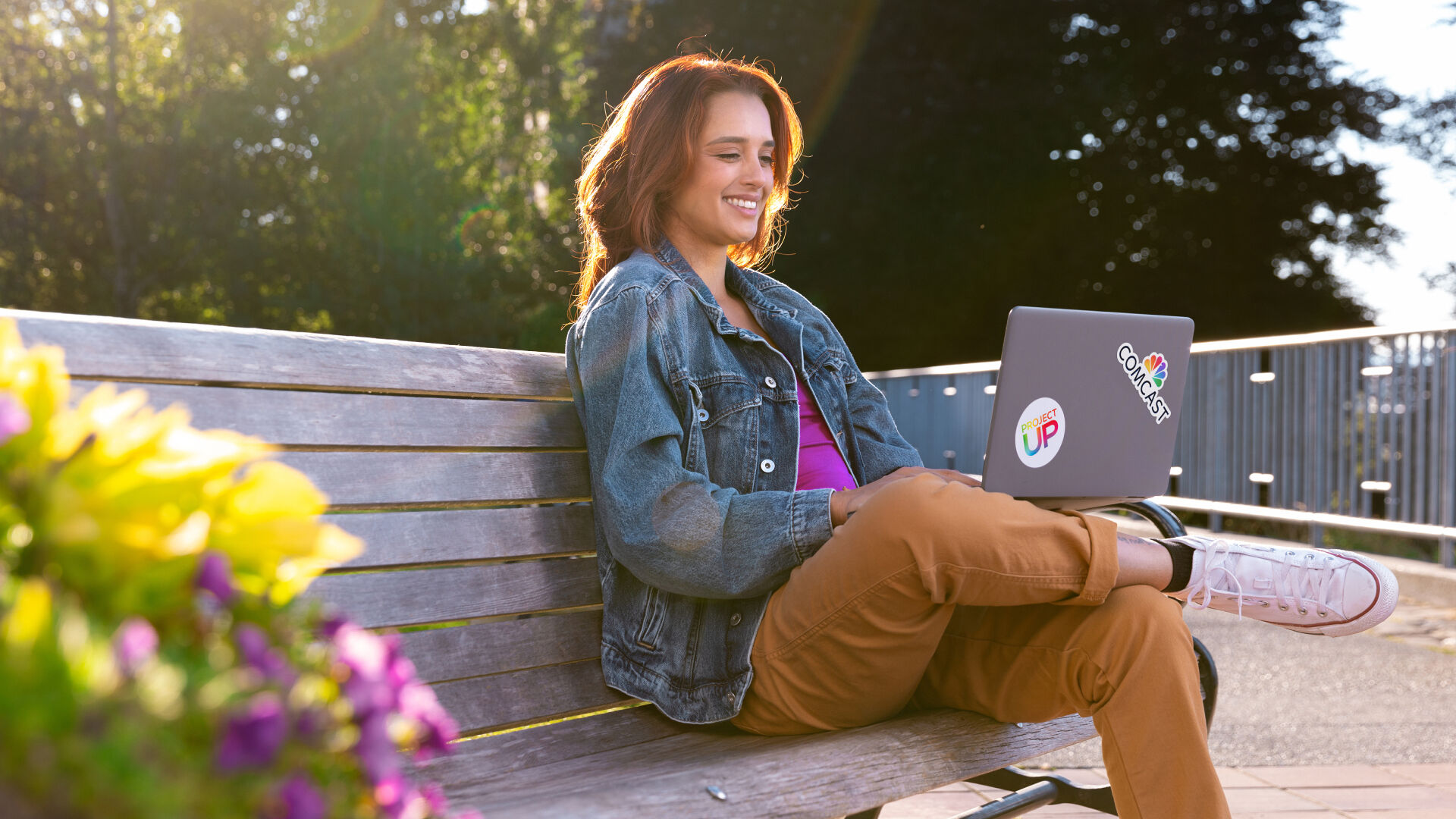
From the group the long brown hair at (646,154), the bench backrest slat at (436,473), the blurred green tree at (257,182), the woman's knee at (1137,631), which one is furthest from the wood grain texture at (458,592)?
the blurred green tree at (257,182)

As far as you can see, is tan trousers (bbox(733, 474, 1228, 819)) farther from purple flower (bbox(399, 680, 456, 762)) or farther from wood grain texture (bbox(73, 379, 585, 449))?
purple flower (bbox(399, 680, 456, 762))

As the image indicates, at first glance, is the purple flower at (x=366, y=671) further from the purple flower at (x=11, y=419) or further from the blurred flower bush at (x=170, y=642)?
the purple flower at (x=11, y=419)

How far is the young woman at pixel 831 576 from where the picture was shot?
196 cm

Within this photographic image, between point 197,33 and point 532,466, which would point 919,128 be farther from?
point 532,466

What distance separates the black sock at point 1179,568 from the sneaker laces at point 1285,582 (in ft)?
0.07

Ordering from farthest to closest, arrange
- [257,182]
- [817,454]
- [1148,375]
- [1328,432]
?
[257,182]
[1328,432]
[817,454]
[1148,375]

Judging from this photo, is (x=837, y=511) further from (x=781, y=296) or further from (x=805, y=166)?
(x=805, y=166)

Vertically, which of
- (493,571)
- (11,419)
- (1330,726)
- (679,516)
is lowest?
(1330,726)

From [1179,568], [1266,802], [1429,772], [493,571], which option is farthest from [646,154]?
[1429,772]

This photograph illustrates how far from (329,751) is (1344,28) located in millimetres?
19710

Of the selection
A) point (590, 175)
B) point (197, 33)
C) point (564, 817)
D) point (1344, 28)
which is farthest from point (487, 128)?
point (564, 817)

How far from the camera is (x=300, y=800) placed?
Result: 27.7 inches

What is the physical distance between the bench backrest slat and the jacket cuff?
18.0 inches

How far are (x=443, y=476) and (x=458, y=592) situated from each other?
0.20 metres
